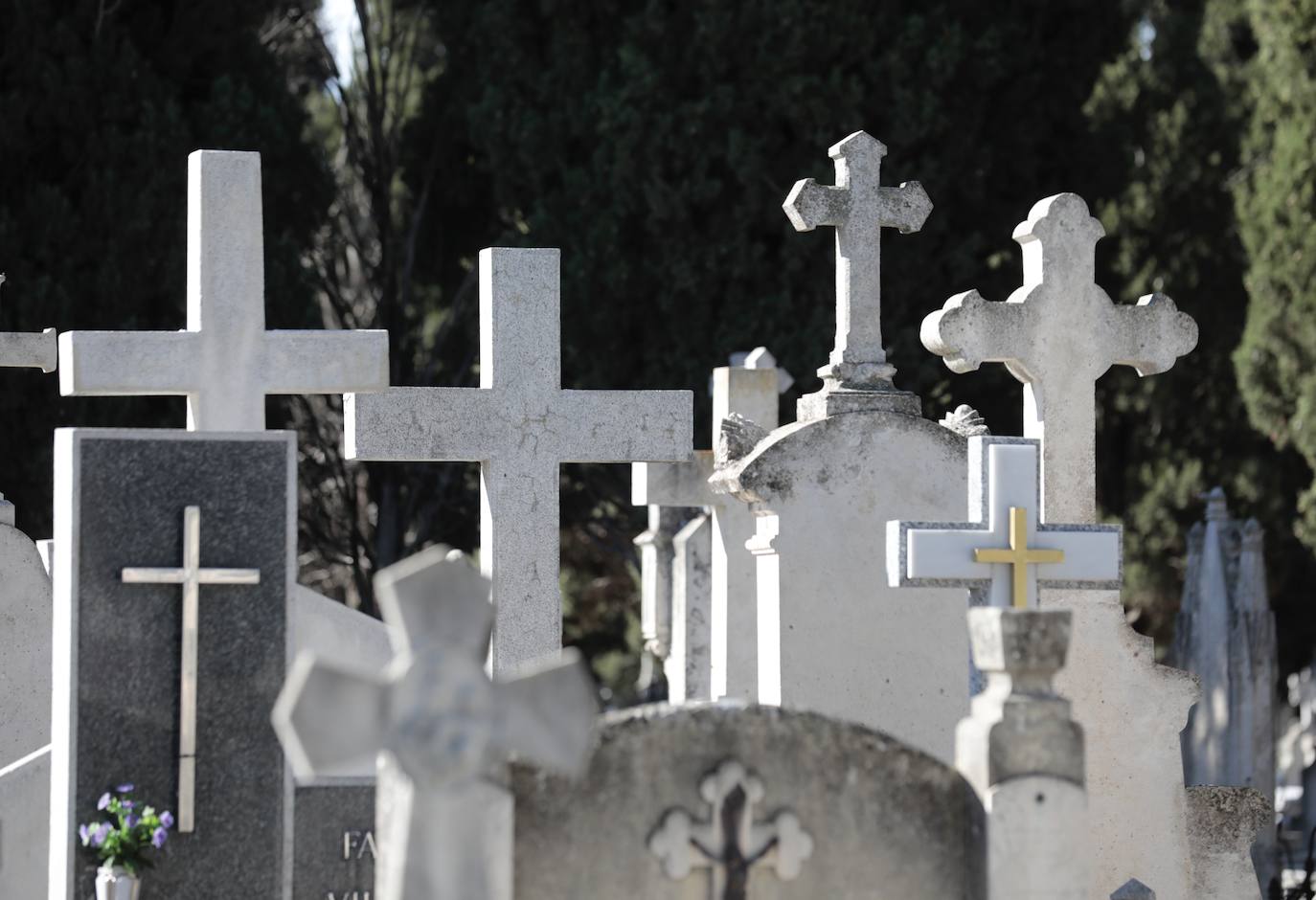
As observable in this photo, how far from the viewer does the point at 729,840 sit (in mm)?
5566

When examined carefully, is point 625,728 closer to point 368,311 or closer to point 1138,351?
point 1138,351

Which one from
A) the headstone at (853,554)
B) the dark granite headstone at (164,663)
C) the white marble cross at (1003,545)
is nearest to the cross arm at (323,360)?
the dark granite headstone at (164,663)

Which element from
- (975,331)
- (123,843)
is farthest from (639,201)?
(123,843)

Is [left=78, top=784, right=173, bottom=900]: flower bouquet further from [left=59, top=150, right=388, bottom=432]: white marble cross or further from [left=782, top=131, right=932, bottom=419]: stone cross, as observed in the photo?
[left=782, top=131, right=932, bottom=419]: stone cross

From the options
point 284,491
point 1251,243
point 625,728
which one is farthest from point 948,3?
point 625,728

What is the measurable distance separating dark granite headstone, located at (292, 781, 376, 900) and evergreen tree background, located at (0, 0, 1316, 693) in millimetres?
8640

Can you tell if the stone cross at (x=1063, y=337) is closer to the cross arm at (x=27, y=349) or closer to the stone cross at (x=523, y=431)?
the stone cross at (x=523, y=431)

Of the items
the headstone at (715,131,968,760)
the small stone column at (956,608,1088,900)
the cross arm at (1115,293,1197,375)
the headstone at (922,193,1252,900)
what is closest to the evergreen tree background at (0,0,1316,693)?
the headstone at (715,131,968,760)

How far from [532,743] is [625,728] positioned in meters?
0.55

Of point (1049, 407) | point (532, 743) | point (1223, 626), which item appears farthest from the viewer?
point (1223, 626)

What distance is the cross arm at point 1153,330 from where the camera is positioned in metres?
8.56

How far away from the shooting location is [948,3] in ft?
56.9

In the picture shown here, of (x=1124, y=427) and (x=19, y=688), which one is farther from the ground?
(x=1124, y=427)

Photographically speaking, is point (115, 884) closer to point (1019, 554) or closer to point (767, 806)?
point (767, 806)
